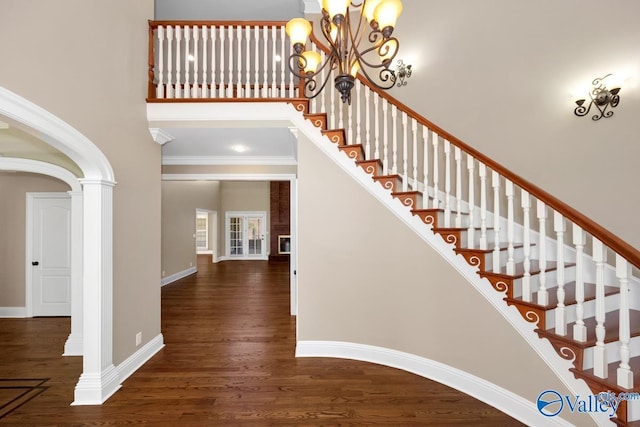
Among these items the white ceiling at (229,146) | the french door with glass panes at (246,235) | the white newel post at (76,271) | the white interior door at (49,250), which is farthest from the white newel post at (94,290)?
the french door with glass panes at (246,235)

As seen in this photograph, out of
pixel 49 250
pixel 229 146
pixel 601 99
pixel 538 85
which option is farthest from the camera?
pixel 49 250

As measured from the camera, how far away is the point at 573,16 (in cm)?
274

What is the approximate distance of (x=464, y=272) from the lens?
90.4 inches

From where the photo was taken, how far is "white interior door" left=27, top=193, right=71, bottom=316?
4.05m

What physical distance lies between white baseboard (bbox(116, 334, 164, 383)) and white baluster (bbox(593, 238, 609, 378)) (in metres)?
3.60

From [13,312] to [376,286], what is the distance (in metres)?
→ 5.48

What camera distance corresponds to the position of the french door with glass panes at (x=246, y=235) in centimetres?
1124

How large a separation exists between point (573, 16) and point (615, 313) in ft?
9.41

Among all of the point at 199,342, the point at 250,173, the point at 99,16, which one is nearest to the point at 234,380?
the point at 199,342

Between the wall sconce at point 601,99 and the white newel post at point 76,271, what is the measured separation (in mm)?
5362

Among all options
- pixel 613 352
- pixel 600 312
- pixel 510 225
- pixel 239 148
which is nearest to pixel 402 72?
pixel 239 148

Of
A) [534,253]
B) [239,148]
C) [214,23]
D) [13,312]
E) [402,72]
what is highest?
[214,23]

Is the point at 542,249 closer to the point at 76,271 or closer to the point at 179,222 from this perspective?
the point at 76,271

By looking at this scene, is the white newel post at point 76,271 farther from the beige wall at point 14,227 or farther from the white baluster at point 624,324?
the white baluster at point 624,324
